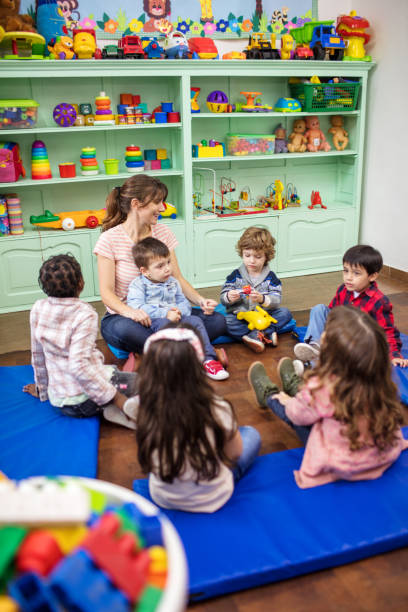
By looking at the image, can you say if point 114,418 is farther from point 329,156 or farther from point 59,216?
point 329,156

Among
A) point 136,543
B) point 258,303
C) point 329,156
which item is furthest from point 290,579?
point 329,156

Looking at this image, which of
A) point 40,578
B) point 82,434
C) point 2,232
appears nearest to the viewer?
point 40,578

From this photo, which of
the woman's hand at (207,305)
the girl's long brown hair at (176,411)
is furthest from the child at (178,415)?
the woman's hand at (207,305)

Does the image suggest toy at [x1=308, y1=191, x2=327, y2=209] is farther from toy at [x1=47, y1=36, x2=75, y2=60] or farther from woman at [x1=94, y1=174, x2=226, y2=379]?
toy at [x1=47, y1=36, x2=75, y2=60]

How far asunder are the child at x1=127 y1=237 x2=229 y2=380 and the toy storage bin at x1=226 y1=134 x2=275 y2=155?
1.81 m

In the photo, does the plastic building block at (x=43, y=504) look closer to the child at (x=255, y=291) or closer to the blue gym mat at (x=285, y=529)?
the blue gym mat at (x=285, y=529)

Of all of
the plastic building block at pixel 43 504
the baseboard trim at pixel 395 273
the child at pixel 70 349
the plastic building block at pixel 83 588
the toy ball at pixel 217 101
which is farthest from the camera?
the baseboard trim at pixel 395 273

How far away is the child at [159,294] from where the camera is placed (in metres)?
2.72

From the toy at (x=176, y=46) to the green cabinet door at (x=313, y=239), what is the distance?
1.42 m

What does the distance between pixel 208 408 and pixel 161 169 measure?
3040 mm

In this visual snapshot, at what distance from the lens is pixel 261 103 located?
4.34 meters

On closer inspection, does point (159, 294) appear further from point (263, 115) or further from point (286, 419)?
point (263, 115)

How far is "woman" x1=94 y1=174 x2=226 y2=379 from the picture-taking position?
275 cm

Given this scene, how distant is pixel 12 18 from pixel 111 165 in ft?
3.61
